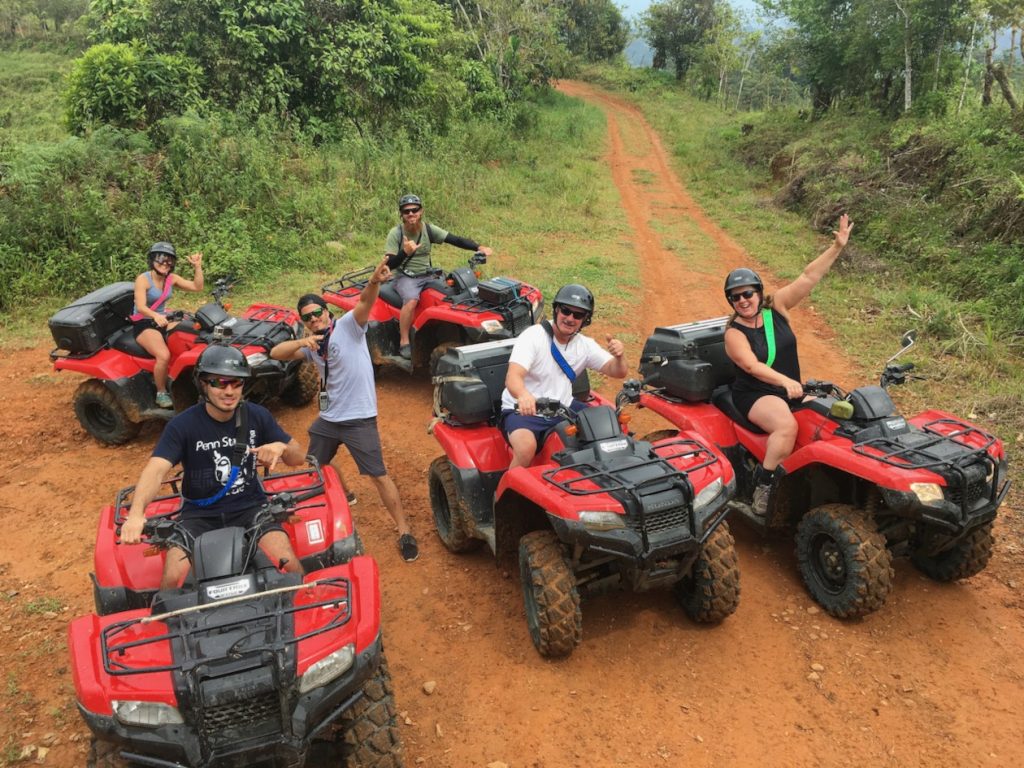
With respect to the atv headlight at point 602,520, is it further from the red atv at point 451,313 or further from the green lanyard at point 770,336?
the red atv at point 451,313

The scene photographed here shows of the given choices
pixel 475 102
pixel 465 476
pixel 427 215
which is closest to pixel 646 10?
pixel 475 102

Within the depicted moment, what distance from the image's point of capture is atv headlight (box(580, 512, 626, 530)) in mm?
3447

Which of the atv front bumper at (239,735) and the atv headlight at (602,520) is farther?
the atv headlight at (602,520)

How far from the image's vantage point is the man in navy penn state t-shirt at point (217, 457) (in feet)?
11.0

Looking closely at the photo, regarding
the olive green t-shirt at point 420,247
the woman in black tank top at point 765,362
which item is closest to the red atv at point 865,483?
the woman in black tank top at point 765,362

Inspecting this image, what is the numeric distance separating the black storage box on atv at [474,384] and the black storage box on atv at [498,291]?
5.53 ft

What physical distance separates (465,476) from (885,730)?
261 centimetres

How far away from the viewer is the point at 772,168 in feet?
64.9

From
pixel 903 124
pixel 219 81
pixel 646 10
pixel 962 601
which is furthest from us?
pixel 646 10

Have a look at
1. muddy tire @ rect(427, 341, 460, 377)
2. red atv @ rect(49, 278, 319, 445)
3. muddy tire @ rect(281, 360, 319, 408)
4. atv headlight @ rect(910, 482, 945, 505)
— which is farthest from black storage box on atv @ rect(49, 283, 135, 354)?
atv headlight @ rect(910, 482, 945, 505)

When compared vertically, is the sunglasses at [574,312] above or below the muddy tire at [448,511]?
above

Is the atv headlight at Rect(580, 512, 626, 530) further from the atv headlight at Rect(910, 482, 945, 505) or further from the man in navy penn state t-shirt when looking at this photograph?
the atv headlight at Rect(910, 482, 945, 505)

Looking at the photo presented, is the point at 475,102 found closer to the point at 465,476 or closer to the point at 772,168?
the point at 772,168

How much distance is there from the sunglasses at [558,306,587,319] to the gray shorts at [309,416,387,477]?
1519 millimetres
